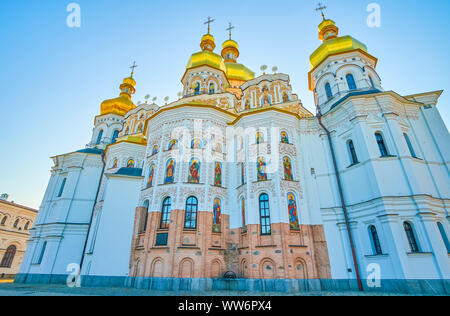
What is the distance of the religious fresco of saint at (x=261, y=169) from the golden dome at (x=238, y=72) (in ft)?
51.9

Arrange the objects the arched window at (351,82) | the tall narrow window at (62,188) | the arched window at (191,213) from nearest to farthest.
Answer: the arched window at (191,213) < the arched window at (351,82) < the tall narrow window at (62,188)

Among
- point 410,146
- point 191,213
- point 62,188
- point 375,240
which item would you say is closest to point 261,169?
point 191,213

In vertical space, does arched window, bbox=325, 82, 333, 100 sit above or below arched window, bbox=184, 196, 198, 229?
above

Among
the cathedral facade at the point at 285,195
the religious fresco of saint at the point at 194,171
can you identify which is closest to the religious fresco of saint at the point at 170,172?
the cathedral facade at the point at 285,195

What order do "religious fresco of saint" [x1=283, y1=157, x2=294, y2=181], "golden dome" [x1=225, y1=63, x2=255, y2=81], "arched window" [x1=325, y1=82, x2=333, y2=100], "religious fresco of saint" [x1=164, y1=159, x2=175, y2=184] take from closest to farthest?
"religious fresco of saint" [x1=283, y1=157, x2=294, y2=181], "religious fresco of saint" [x1=164, y1=159, x2=175, y2=184], "arched window" [x1=325, y1=82, x2=333, y2=100], "golden dome" [x1=225, y1=63, x2=255, y2=81]

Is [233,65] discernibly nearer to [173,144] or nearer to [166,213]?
[173,144]

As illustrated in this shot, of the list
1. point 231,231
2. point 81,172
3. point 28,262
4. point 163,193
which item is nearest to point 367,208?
point 231,231

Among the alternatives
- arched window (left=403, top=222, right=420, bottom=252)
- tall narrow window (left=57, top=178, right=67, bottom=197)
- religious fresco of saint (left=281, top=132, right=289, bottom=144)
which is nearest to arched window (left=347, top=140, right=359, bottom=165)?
religious fresco of saint (left=281, top=132, right=289, bottom=144)

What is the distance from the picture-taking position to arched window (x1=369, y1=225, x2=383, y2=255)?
39.6ft

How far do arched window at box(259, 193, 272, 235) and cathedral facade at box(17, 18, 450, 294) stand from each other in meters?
0.06

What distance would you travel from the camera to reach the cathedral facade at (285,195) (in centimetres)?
1212

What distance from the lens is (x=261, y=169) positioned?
48.4 ft

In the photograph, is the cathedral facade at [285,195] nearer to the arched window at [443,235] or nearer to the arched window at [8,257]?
the arched window at [443,235]

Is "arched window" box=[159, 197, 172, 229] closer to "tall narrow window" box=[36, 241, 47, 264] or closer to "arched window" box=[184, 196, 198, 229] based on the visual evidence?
"arched window" box=[184, 196, 198, 229]
